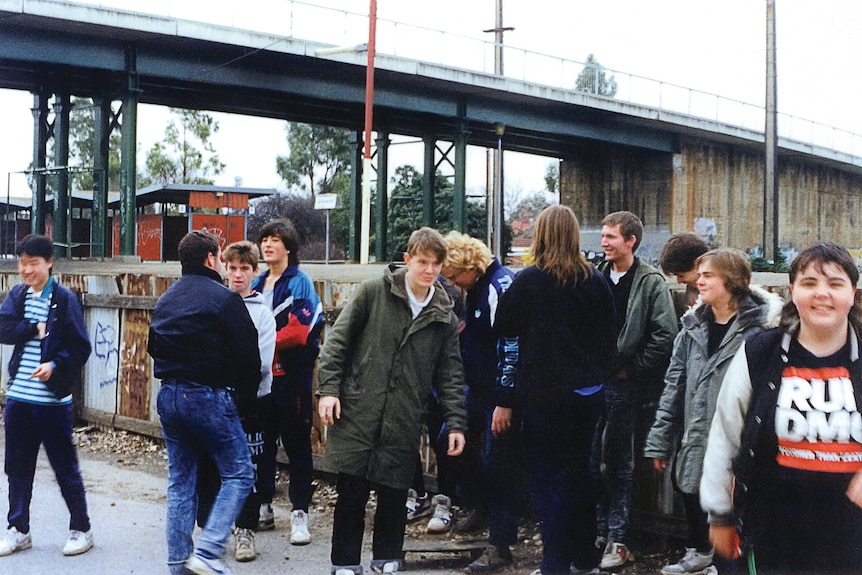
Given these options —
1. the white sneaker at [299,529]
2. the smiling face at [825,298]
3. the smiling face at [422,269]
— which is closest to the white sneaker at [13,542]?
the white sneaker at [299,529]

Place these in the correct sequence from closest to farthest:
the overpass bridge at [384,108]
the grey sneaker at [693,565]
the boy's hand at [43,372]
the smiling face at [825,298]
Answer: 1. the smiling face at [825,298]
2. the grey sneaker at [693,565]
3. the boy's hand at [43,372]
4. the overpass bridge at [384,108]

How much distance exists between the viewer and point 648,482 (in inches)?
229

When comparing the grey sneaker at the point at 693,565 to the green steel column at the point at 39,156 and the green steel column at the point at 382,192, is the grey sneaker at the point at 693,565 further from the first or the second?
the green steel column at the point at 382,192

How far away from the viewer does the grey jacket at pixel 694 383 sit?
4.58 m

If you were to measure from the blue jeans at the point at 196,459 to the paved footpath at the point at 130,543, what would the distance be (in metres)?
0.57

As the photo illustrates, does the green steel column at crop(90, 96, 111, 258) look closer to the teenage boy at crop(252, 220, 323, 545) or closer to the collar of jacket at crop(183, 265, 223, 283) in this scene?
the teenage boy at crop(252, 220, 323, 545)

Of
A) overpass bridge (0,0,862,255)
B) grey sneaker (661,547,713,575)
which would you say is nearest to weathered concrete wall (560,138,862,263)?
overpass bridge (0,0,862,255)

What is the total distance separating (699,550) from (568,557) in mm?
806

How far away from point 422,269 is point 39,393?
2.61m

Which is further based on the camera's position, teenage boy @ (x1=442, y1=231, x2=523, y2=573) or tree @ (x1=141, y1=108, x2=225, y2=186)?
tree @ (x1=141, y1=108, x2=225, y2=186)

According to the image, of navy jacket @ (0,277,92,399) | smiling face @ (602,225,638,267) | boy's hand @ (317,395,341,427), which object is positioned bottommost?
boy's hand @ (317,395,341,427)

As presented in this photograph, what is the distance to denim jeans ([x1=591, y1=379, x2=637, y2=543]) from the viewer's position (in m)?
5.59

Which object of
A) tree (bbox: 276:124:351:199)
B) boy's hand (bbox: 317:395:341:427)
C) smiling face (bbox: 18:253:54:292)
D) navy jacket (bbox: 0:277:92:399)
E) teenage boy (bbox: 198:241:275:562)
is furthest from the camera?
tree (bbox: 276:124:351:199)

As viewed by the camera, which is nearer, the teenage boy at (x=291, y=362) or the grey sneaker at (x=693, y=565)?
the grey sneaker at (x=693, y=565)
